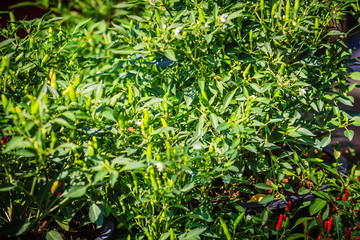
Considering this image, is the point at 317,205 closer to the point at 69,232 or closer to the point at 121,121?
the point at 121,121

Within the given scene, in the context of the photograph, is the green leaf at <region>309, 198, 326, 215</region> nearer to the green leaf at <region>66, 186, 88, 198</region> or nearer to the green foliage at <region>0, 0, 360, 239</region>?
the green foliage at <region>0, 0, 360, 239</region>

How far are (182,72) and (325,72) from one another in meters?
0.61

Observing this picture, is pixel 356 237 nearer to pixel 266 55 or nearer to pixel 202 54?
pixel 266 55

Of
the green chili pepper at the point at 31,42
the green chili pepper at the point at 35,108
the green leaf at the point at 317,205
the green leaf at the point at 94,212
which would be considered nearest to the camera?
the green chili pepper at the point at 35,108

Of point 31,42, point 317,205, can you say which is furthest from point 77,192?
point 317,205

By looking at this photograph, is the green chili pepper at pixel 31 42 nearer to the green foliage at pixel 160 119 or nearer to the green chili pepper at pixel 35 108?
the green foliage at pixel 160 119

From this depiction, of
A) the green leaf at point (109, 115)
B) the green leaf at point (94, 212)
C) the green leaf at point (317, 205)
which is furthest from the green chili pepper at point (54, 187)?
the green leaf at point (317, 205)

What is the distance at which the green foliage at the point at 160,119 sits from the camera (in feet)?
2.75

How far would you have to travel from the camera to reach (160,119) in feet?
3.44

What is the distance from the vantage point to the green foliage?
33.0 inches

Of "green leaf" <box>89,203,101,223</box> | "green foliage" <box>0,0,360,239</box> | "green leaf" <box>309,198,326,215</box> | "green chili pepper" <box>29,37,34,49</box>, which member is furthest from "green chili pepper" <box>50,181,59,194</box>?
"green leaf" <box>309,198,326,215</box>

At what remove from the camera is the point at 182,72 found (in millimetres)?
1155

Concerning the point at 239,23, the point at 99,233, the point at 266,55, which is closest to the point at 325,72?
the point at 266,55

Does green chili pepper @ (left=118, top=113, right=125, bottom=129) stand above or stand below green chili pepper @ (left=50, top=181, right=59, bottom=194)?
above
